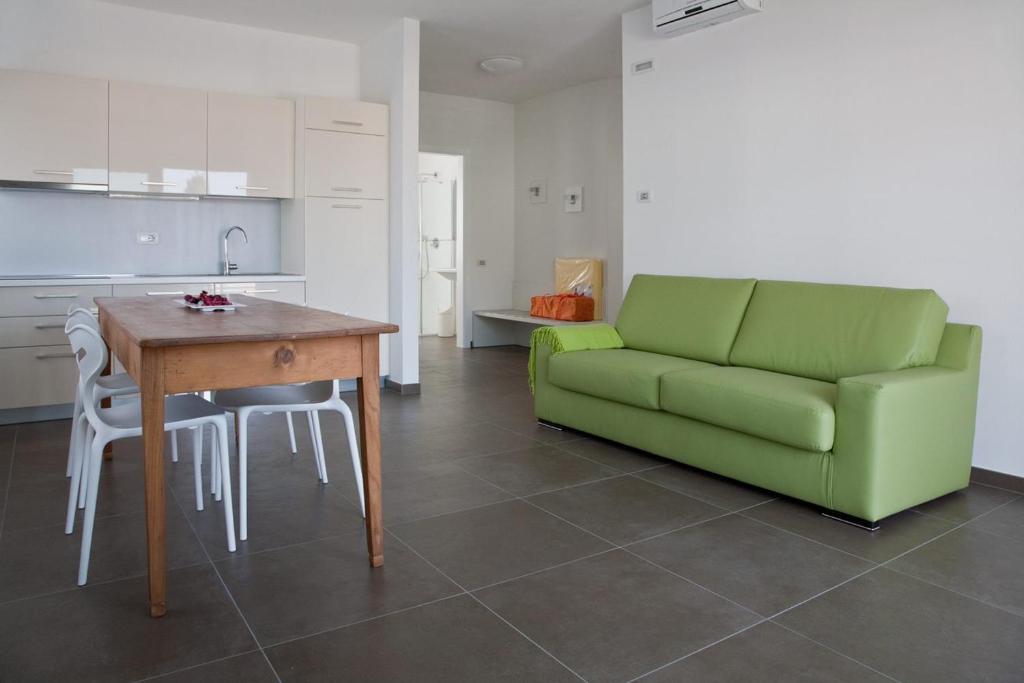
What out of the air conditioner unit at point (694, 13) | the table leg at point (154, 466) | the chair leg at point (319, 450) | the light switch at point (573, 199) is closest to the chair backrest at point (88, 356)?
the table leg at point (154, 466)

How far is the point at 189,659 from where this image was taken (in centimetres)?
191

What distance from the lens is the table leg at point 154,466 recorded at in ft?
6.87

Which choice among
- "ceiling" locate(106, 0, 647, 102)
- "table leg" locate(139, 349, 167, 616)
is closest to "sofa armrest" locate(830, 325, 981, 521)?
"table leg" locate(139, 349, 167, 616)

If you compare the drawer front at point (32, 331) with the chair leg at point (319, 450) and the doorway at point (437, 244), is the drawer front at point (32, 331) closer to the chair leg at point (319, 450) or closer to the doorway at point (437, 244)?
the chair leg at point (319, 450)

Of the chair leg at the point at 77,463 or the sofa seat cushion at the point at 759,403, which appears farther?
the sofa seat cushion at the point at 759,403

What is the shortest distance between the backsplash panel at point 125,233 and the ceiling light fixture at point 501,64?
2.17 m

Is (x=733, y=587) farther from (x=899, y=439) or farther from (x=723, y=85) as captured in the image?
(x=723, y=85)

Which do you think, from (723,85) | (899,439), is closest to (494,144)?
(723,85)

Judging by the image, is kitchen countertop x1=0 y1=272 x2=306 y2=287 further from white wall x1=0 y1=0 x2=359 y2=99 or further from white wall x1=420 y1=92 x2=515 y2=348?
white wall x1=420 y1=92 x2=515 y2=348

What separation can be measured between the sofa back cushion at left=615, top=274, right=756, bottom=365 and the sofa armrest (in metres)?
1.07

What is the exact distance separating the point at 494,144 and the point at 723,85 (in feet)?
13.0

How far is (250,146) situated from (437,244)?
4.47 meters

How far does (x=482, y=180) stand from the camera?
806 centimetres

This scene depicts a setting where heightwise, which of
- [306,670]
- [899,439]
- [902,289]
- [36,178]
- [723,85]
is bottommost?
[306,670]
